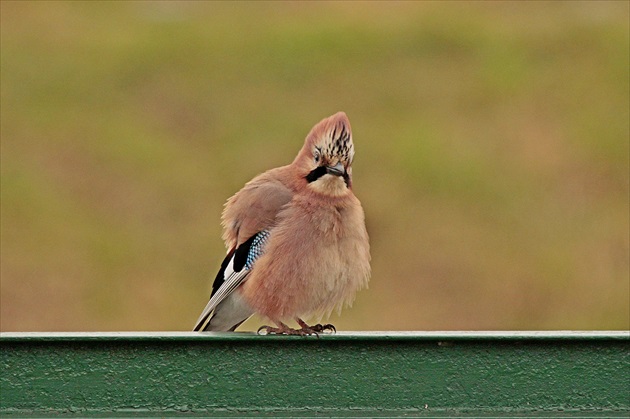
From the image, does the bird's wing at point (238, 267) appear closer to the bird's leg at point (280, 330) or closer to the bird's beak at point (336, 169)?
the bird's leg at point (280, 330)

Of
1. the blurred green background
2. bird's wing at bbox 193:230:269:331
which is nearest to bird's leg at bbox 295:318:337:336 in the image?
bird's wing at bbox 193:230:269:331

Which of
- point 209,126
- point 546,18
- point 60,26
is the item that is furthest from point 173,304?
point 546,18

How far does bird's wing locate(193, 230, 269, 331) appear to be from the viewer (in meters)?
5.76

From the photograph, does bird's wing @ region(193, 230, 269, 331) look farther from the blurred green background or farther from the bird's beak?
the blurred green background

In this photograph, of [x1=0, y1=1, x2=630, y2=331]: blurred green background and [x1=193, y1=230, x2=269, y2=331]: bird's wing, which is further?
[x1=0, y1=1, x2=630, y2=331]: blurred green background

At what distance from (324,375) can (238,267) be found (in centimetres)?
180

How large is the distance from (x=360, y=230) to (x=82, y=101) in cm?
834

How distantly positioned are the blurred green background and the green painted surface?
661 centimetres

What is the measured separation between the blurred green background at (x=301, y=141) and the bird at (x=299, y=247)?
4816 millimetres

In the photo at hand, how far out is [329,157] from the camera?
5637 mm

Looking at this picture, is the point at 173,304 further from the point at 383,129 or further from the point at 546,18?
the point at 546,18

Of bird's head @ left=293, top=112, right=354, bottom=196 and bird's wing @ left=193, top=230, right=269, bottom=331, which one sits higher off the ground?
bird's head @ left=293, top=112, right=354, bottom=196

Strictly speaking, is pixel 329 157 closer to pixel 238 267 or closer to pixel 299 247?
pixel 299 247

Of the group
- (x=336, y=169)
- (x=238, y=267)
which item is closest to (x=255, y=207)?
(x=238, y=267)
